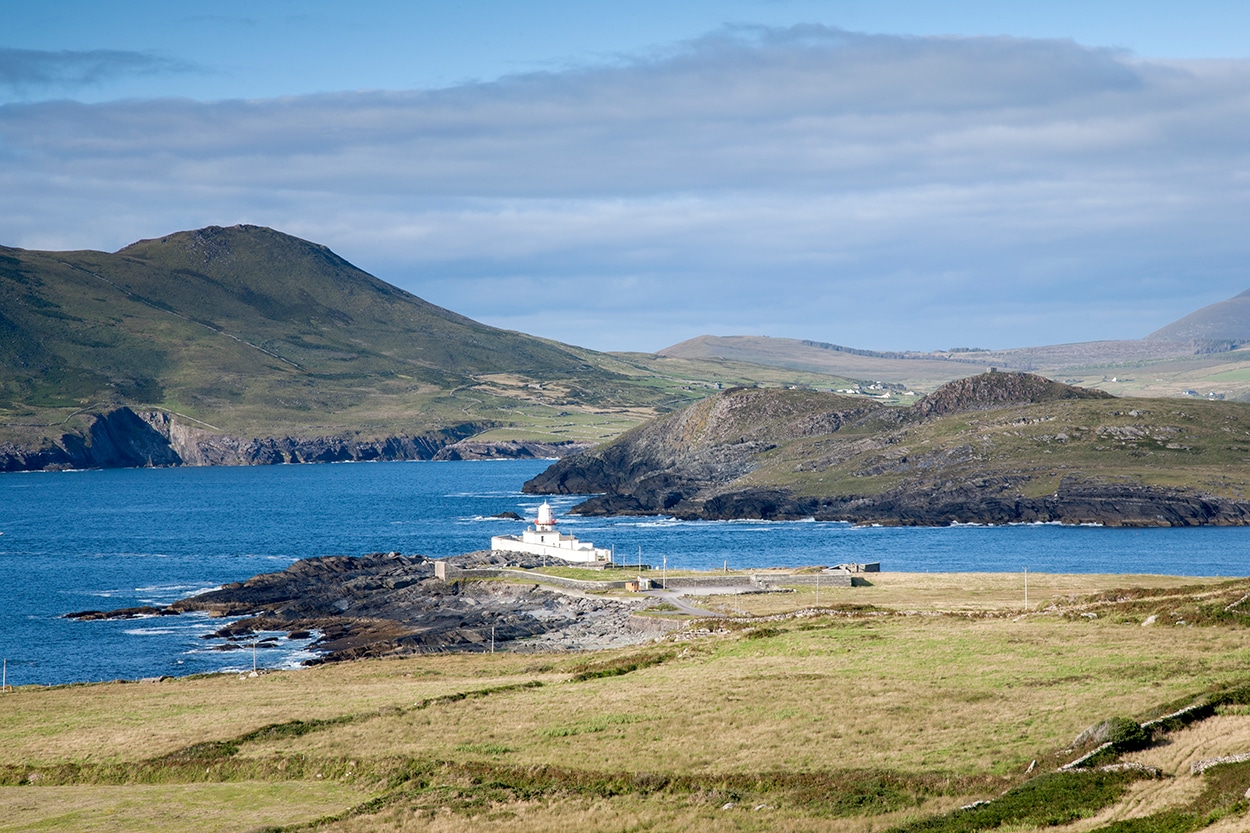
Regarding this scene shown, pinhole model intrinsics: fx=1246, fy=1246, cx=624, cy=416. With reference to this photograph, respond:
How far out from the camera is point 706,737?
36.8 meters

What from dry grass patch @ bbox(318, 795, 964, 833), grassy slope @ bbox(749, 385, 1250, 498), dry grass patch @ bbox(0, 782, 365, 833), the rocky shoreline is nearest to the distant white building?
the rocky shoreline

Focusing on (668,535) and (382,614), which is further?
(668,535)

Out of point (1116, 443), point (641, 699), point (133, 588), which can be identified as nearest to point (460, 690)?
point (641, 699)

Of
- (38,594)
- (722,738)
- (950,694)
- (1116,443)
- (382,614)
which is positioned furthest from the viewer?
(1116,443)

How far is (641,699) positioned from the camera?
43.2 m

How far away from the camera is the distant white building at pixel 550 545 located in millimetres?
103250

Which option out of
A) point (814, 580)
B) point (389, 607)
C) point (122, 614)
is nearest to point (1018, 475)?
point (814, 580)

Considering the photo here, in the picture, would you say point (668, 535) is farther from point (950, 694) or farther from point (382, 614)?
point (950, 694)

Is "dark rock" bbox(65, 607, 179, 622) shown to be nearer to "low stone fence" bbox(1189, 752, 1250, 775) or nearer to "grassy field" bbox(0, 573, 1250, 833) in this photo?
"grassy field" bbox(0, 573, 1250, 833)

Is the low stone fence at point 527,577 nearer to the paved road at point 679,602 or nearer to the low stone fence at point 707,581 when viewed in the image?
the low stone fence at point 707,581

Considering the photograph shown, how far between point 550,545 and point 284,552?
152 ft

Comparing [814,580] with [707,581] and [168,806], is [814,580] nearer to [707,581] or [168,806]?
[707,581]

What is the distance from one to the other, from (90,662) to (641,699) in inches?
1923

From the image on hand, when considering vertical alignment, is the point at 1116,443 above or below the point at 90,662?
above
